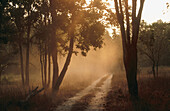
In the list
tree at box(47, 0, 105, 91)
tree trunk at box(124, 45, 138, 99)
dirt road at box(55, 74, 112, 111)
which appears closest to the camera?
dirt road at box(55, 74, 112, 111)

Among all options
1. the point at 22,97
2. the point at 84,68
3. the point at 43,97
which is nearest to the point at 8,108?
the point at 22,97

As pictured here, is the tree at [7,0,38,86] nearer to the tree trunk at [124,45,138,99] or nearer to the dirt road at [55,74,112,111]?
the dirt road at [55,74,112,111]

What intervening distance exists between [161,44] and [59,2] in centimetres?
1614

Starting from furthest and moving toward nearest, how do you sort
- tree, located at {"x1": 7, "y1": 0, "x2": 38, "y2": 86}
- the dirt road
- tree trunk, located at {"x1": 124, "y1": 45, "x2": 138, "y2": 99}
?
tree, located at {"x1": 7, "y1": 0, "x2": 38, "y2": 86}
tree trunk, located at {"x1": 124, "y1": 45, "x2": 138, "y2": 99}
the dirt road

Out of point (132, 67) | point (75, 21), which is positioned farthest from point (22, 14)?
point (132, 67)

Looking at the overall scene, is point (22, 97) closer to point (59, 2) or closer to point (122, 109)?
point (122, 109)

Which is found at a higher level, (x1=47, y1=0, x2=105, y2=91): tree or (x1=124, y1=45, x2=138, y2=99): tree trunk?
(x1=47, y1=0, x2=105, y2=91): tree

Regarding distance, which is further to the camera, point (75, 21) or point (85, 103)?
point (75, 21)

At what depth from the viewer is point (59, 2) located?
1602 centimetres

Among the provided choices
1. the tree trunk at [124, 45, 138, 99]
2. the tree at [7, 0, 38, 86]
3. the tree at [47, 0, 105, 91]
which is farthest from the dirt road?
the tree at [7, 0, 38, 86]

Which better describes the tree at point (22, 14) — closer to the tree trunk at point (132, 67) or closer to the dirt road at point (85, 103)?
the dirt road at point (85, 103)

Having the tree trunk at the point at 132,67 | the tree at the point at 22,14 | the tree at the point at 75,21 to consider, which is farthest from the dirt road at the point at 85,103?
the tree at the point at 22,14

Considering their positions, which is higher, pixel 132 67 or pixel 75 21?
pixel 75 21

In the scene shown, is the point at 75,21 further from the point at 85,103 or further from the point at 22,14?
the point at 85,103
